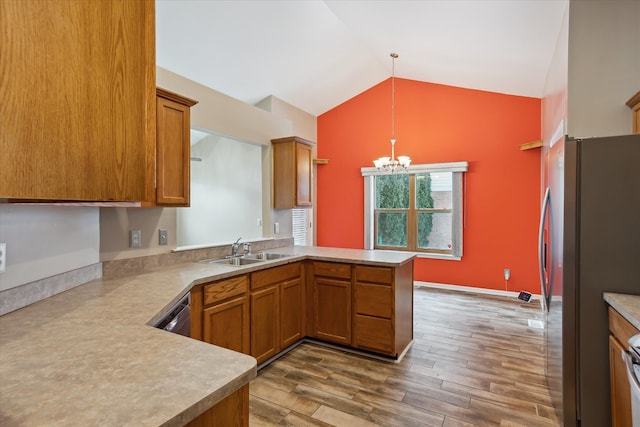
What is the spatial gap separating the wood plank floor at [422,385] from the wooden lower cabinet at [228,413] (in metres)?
1.25

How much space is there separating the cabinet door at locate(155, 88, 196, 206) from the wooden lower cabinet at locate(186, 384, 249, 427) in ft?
6.03

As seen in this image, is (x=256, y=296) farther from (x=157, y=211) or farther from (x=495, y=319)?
(x=495, y=319)

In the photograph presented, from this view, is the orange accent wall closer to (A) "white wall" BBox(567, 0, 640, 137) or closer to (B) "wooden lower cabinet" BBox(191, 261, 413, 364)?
(A) "white wall" BBox(567, 0, 640, 137)

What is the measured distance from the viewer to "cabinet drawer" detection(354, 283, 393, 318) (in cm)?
284

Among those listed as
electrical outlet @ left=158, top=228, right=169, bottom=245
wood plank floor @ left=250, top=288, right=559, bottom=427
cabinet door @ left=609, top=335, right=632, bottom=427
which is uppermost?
electrical outlet @ left=158, top=228, right=169, bottom=245

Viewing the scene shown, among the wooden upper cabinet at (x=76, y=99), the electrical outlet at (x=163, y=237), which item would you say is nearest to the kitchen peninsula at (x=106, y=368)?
the wooden upper cabinet at (x=76, y=99)

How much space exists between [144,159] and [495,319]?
4350 millimetres

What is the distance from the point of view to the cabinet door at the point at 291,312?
2920 millimetres

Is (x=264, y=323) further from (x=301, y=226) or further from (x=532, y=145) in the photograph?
(x=532, y=145)

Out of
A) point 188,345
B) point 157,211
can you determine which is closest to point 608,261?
point 188,345

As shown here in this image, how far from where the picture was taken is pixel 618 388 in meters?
1.58

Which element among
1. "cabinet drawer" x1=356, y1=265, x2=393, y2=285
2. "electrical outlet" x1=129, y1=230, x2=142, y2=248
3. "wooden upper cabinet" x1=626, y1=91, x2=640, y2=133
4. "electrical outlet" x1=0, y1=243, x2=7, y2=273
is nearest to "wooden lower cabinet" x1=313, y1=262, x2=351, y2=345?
"cabinet drawer" x1=356, y1=265, x2=393, y2=285

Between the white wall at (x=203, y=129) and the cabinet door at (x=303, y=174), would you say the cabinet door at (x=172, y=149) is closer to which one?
the white wall at (x=203, y=129)

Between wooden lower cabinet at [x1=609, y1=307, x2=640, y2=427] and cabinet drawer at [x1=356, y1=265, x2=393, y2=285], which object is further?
cabinet drawer at [x1=356, y1=265, x2=393, y2=285]
